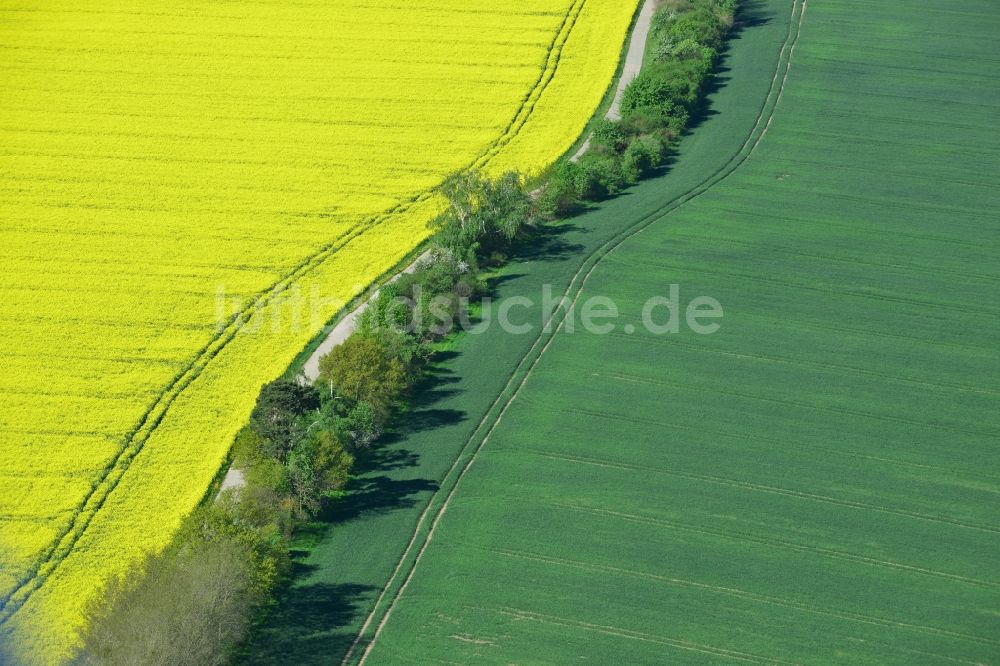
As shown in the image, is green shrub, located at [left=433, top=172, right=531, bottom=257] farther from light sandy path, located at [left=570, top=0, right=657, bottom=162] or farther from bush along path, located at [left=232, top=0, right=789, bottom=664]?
light sandy path, located at [left=570, top=0, right=657, bottom=162]

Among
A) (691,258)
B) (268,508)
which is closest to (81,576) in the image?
(268,508)

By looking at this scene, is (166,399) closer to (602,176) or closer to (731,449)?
(731,449)

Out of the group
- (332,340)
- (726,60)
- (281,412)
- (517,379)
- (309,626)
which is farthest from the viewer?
(726,60)

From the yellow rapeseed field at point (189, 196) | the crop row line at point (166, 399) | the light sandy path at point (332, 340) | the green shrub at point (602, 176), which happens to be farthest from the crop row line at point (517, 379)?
the crop row line at point (166, 399)

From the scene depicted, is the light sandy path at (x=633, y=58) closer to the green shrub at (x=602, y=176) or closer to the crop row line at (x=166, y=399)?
the green shrub at (x=602, y=176)

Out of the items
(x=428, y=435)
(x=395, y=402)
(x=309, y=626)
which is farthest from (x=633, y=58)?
(x=309, y=626)

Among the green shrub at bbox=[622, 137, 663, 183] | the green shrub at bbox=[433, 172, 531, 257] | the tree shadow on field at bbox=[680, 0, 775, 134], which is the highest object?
the tree shadow on field at bbox=[680, 0, 775, 134]

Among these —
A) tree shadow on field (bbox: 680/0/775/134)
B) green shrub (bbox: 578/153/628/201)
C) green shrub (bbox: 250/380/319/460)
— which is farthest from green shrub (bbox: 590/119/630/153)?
green shrub (bbox: 250/380/319/460)
